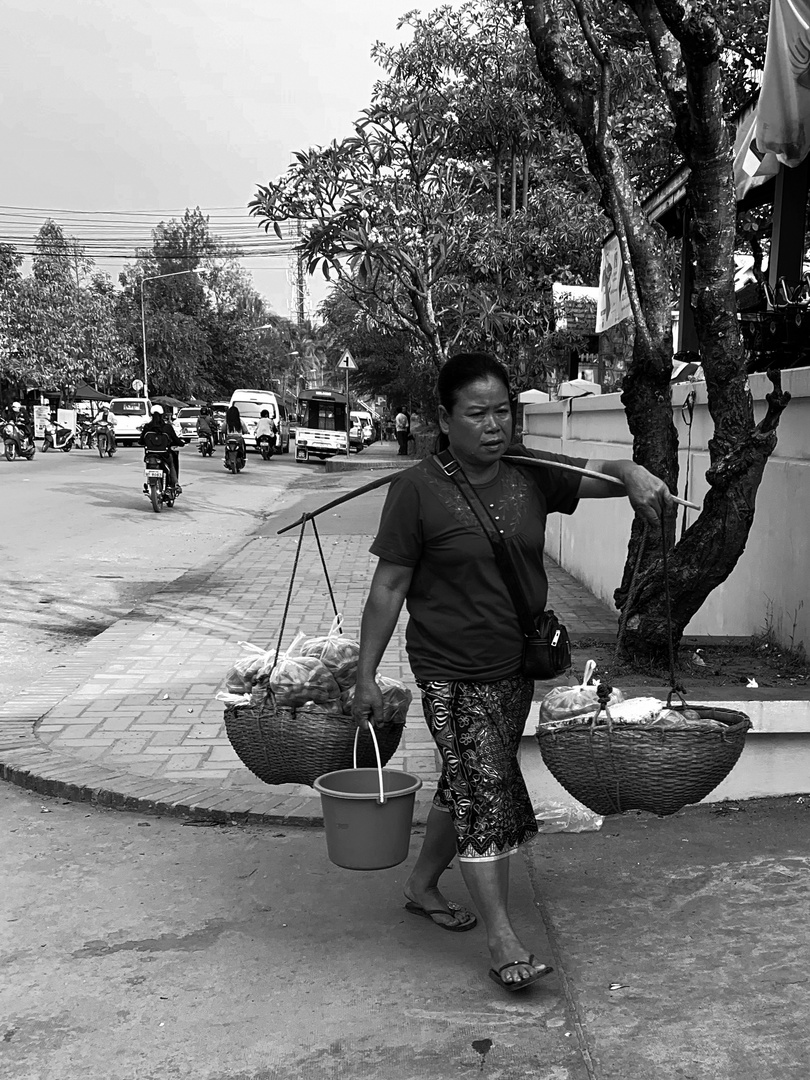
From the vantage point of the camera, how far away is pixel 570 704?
3289 millimetres

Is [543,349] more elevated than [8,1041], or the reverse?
[543,349]

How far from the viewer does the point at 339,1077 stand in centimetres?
271

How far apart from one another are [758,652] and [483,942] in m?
2.53

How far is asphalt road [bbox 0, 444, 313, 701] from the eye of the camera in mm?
8711

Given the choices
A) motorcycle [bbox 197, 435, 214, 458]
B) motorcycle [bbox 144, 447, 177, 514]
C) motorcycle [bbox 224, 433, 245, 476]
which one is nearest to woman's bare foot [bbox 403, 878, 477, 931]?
motorcycle [bbox 144, 447, 177, 514]

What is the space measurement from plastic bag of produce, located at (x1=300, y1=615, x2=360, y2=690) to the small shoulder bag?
75 cm

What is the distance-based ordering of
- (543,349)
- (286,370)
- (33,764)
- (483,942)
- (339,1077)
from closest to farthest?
(339,1077)
(483,942)
(33,764)
(543,349)
(286,370)

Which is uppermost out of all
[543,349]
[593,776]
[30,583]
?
[543,349]

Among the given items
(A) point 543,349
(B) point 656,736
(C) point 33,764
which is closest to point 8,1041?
(B) point 656,736

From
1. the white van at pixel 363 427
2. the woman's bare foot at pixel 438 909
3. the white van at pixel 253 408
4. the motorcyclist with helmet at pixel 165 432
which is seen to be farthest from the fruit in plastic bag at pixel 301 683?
the white van at pixel 363 427

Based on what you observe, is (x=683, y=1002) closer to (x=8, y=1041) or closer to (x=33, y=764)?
(x=8, y=1041)

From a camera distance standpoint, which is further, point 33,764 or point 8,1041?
point 33,764

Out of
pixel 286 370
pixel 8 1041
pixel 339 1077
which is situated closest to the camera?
pixel 339 1077

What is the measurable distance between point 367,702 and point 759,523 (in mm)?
3204
